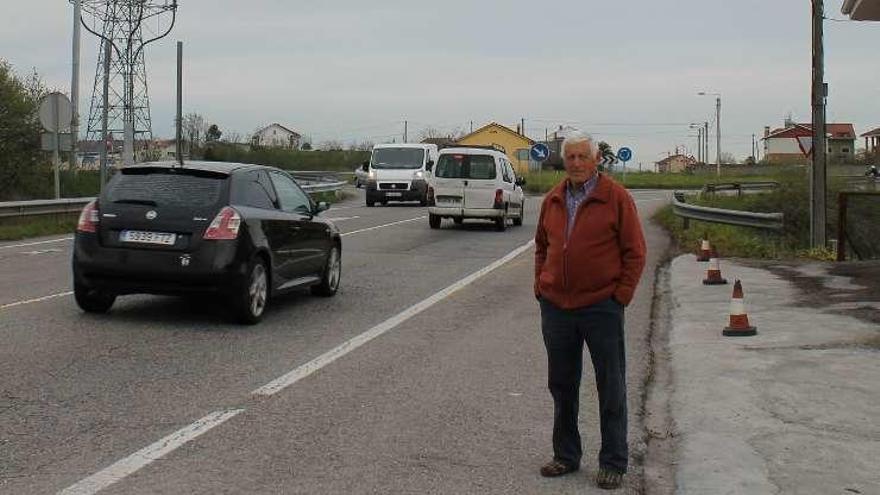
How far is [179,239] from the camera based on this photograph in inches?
380

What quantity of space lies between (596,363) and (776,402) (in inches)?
90.7

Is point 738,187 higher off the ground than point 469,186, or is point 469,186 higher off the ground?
point 738,187

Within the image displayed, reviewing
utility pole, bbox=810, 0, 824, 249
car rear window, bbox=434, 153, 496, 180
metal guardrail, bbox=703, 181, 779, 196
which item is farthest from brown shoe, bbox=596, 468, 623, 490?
metal guardrail, bbox=703, 181, 779, 196

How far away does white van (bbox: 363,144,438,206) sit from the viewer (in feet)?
117

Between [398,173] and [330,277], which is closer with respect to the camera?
[330,277]

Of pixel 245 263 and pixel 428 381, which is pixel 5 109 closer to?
pixel 245 263

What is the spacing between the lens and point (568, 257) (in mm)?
5160

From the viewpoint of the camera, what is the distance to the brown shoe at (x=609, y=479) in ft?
17.2

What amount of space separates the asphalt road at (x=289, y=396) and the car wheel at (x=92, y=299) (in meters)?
0.17

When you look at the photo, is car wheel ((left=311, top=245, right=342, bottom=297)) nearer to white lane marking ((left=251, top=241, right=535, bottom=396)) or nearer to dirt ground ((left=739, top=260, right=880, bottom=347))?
white lane marking ((left=251, top=241, right=535, bottom=396))

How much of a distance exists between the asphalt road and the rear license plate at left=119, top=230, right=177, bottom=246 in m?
0.82

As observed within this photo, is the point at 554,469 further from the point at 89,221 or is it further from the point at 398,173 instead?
the point at 398,173

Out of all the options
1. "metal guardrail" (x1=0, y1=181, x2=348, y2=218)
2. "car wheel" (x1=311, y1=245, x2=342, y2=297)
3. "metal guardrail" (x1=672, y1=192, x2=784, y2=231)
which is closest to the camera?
"car wheel" (x1=311, y1=245, x2=342, y2=297)

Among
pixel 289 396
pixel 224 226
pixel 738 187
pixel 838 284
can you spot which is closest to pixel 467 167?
pixel 838 284
